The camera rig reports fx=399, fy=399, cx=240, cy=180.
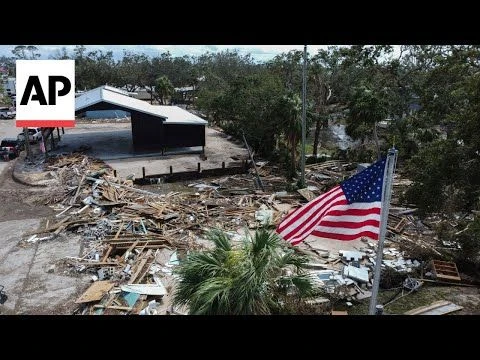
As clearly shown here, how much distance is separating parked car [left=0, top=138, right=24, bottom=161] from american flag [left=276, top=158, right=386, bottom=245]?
24.9 meters

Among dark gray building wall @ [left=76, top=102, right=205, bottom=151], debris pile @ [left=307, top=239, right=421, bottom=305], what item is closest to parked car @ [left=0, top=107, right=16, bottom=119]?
dark gray building wall @ [left=76, top=102, right=205, bottom=151]

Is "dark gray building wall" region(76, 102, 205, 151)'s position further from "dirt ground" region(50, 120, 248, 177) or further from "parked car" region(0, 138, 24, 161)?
"parked car" region(0, 138, 24, 161)

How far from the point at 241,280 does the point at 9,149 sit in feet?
82.1

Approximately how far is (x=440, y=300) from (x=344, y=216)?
619 cm

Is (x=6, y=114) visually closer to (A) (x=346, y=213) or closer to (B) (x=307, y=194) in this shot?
(B) (x=307, y=194)

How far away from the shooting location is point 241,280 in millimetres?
6789

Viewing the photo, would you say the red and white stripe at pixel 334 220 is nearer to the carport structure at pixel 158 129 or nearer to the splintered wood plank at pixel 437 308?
the splintered wood plank at pixel 437 308

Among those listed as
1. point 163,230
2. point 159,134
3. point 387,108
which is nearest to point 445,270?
point 163,230

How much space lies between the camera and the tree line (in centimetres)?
1183

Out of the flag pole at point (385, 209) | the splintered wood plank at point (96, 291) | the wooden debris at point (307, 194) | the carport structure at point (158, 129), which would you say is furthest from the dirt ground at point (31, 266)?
the wooden debris at point (307, 194)

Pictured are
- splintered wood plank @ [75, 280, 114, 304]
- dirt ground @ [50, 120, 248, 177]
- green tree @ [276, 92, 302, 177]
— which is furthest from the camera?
dirt ground @ [50, 120, 248, 177]
